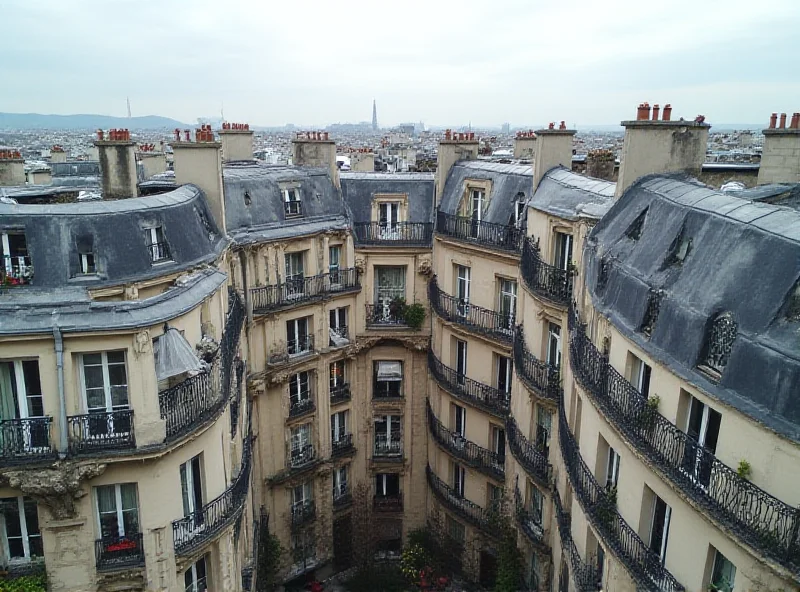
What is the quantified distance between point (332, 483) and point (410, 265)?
1142cm

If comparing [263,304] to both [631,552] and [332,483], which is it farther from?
[631,552]

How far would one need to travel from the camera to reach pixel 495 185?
26.9 metres

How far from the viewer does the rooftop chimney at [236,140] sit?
34.6 m

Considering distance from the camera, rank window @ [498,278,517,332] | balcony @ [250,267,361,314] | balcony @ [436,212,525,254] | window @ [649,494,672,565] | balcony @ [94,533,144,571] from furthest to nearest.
Result: 1. window @ [498,278,517,332]
2. balcony @ [250,267,361,314]
3. balcony @ [436,212,525,254]
4. balcony @ [94,533,144,571]
5. window @ [649,494,672,565]

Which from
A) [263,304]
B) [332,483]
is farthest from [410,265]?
[332,483]

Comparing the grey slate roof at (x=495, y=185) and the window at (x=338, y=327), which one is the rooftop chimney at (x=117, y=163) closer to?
the window at (x=338, y=327)

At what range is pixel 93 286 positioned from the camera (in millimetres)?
16141

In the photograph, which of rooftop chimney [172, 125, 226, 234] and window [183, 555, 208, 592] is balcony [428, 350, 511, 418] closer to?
rooftop chimney [172, 125, 226, 234]

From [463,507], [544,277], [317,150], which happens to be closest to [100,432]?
[544,277]

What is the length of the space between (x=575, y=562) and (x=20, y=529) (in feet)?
47.0

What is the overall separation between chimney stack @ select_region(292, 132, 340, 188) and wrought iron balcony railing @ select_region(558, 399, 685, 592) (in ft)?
59.5

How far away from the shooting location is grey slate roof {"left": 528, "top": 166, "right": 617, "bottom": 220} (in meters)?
19.2

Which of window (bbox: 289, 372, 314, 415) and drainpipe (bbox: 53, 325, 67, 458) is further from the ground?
drainpipe (bbox: 53, 325, 67, 458)

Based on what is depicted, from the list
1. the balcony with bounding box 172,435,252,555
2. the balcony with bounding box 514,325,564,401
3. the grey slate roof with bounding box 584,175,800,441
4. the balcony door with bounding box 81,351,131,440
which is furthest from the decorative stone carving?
the balcony with bounding box 514,325,564,401
